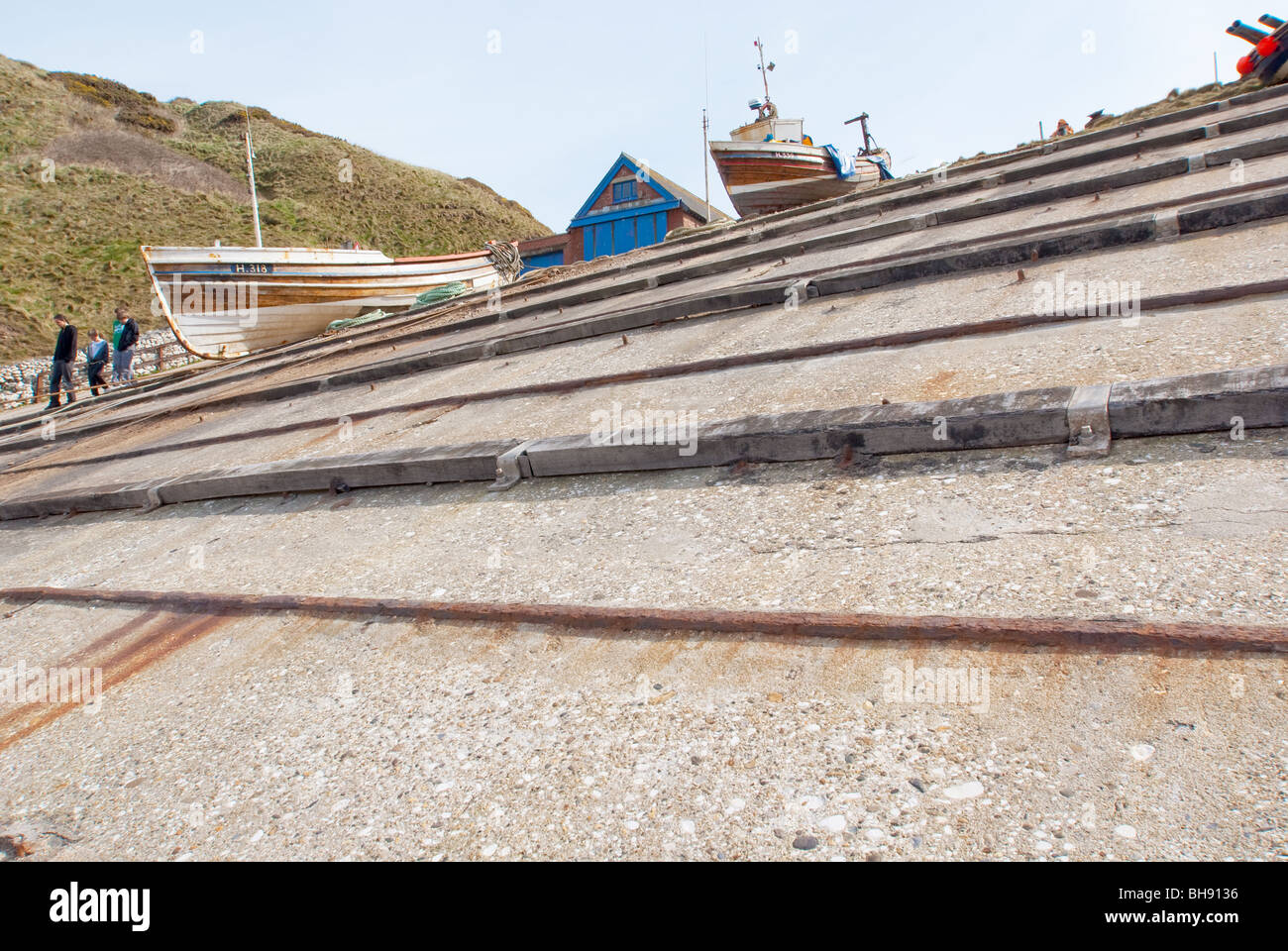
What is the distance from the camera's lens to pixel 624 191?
1161 inches

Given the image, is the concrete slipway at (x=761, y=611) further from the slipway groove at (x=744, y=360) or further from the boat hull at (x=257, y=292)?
the boat hull at (x=257, y=292)

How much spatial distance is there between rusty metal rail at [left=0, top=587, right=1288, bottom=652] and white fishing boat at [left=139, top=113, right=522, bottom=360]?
15.8 meters

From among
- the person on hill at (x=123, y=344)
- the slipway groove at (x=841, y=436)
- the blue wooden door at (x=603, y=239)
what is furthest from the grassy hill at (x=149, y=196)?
the slipway groove at (x=841, y=436)

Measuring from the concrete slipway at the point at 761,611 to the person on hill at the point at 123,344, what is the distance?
1175 centimetres

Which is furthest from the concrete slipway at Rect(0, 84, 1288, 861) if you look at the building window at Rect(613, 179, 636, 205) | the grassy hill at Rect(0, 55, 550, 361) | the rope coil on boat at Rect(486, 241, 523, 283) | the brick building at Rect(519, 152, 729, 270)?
the grassy hill at Rect(0, 55, 550, 361)

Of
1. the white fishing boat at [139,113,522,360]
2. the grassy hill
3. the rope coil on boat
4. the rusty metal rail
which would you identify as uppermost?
the grassy hill

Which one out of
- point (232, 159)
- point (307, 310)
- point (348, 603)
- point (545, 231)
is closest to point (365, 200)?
point (232, 159)

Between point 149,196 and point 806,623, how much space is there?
53.9 metres

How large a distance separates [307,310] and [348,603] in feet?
56.6

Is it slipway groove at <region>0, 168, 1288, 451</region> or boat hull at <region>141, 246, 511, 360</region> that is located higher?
boat hull at <region>141, 246, 511, 360</region>

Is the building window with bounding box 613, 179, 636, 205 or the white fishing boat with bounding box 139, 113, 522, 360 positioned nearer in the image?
the white fishing boat with bounding box 139, 113, 522, 360

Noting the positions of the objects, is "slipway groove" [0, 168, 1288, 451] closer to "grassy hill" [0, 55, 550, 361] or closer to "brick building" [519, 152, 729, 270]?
"brick building" [519, 152, 729, 270]

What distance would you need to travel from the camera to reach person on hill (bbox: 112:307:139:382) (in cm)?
1639

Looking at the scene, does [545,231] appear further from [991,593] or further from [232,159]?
[991,593]
